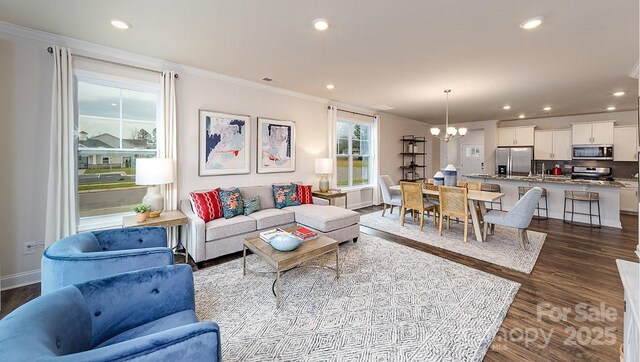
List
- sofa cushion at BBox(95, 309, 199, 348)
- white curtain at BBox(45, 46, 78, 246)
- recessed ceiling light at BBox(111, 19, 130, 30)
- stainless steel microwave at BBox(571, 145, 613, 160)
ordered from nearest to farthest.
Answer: sofa cushion at BBox(95, 309, 199, 348), recessed ceiling light at BBox(111, 19, 130, 30), white curtain at BBox(45, 46, 78, 246), stainless steel microwave at BBox(571, 145, 613, 160)

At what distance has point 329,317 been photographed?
2.20 meters

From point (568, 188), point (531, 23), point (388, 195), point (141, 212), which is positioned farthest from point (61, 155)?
point (568, 188)

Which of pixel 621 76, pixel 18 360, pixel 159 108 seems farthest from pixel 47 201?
pixel 621 76

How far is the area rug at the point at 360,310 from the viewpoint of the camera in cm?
184

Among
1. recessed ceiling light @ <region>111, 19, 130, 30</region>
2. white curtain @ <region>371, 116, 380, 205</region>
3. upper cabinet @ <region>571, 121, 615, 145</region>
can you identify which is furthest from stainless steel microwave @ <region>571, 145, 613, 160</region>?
recessed ceiling light @ <region>111, 19, 130, 30</region>

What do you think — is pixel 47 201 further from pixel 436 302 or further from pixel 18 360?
pixel 436 302

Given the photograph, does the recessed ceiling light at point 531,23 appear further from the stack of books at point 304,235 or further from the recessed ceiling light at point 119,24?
the recessed ceiling light at point 119,24

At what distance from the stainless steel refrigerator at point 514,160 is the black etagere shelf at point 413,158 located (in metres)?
2.11

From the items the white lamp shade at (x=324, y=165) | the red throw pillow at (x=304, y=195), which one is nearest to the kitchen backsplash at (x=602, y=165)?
the white lamp shade at (x=324, y=165)

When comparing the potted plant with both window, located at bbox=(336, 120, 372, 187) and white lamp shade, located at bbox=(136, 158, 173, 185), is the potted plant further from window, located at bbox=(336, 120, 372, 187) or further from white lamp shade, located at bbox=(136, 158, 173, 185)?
window, located at bbox=(336, 120, 372, 187)

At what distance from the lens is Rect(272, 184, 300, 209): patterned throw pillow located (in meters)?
4.37

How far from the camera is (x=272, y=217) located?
3.79 m

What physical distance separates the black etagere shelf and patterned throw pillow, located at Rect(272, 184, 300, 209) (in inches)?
177

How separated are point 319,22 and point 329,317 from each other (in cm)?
Answer: 267
